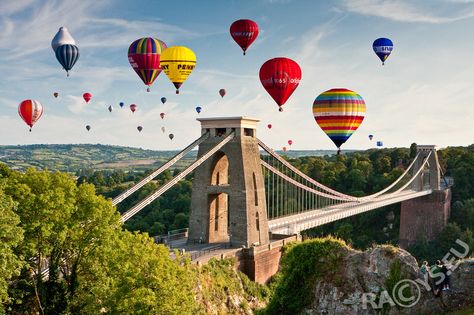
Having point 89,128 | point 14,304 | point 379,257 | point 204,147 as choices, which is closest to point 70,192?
point 14,304

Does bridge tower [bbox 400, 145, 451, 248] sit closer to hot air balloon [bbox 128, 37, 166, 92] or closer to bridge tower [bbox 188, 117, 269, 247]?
bridge tower [bbox 188, 117, 269, 247]

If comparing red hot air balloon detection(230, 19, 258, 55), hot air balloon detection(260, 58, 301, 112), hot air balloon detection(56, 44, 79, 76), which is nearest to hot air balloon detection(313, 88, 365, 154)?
hot air balloon detection(260, 58, 301, 112)

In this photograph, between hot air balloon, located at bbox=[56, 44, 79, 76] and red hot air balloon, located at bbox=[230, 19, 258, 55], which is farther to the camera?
hot air balloon, located at bbox=[56, 44, 79, 76]

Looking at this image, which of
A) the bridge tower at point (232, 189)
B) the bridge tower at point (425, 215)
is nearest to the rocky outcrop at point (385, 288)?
the bridge tower at point (232, 189)

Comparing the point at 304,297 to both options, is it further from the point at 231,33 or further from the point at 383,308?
the point at 231,33

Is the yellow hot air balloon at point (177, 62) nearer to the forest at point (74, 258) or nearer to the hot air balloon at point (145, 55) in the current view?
the hot air balloon at point (145, 55)
